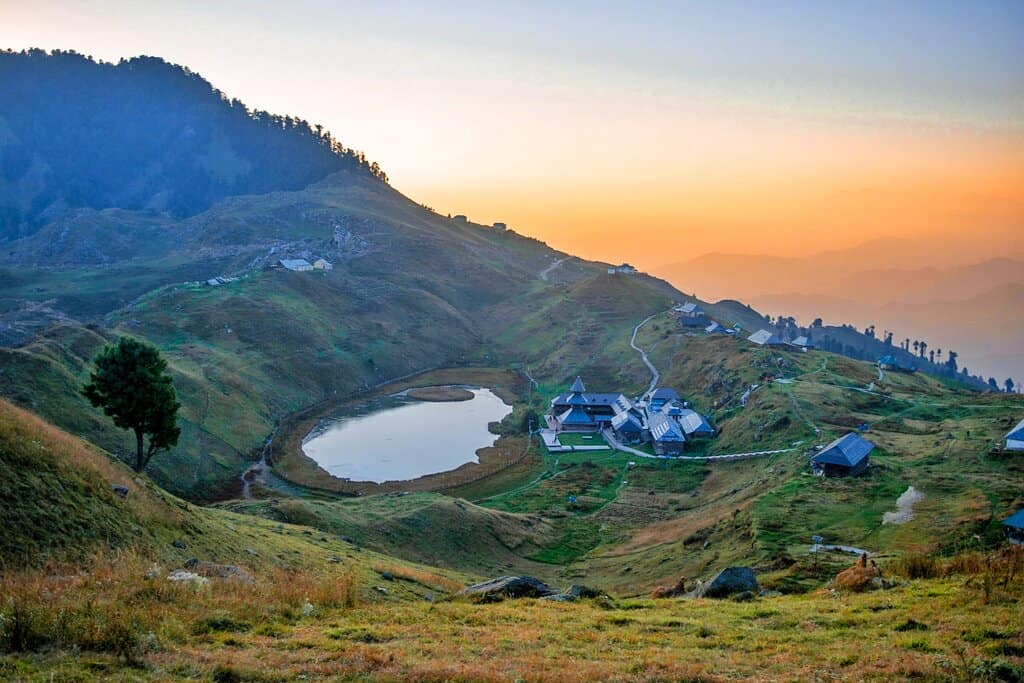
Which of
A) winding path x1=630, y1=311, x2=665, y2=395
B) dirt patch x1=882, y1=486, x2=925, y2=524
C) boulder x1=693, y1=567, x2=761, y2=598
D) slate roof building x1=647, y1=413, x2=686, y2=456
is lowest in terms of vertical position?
boulder x1=693, y1=567, x2=761, y2=598

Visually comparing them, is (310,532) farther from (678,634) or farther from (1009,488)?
(1009,488)

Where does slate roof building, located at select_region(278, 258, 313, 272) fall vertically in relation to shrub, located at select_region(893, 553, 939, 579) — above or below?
above

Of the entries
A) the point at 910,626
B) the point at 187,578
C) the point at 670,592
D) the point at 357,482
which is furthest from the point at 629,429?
the point at 187,578

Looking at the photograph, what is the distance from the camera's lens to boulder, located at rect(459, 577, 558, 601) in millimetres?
21719

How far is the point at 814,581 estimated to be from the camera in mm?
27938

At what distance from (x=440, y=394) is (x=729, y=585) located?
95.2 m

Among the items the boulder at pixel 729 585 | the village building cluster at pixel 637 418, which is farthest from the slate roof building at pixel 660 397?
the boulder at pixel 729 585

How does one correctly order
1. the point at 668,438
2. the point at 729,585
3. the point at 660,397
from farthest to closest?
the point at 660,397 < the point at 668,438 < the point at 729,585

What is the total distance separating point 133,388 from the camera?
137 feet

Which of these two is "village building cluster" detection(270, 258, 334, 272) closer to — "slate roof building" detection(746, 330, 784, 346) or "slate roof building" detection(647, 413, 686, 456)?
"slate roof building" detection(746, 330, 784, 346)

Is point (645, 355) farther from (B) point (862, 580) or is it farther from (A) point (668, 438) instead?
(B) point (862, 580)

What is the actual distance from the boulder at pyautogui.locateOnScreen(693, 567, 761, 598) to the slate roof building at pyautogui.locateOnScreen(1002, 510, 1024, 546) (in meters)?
18.4

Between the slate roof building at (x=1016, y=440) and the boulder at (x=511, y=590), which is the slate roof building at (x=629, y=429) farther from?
the boulder at (x=511, y=590)

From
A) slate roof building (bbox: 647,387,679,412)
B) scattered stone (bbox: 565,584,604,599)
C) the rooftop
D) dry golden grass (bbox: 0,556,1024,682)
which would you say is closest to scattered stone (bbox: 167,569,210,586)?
dry golden grass (bbox: 0,556,1024,682)
